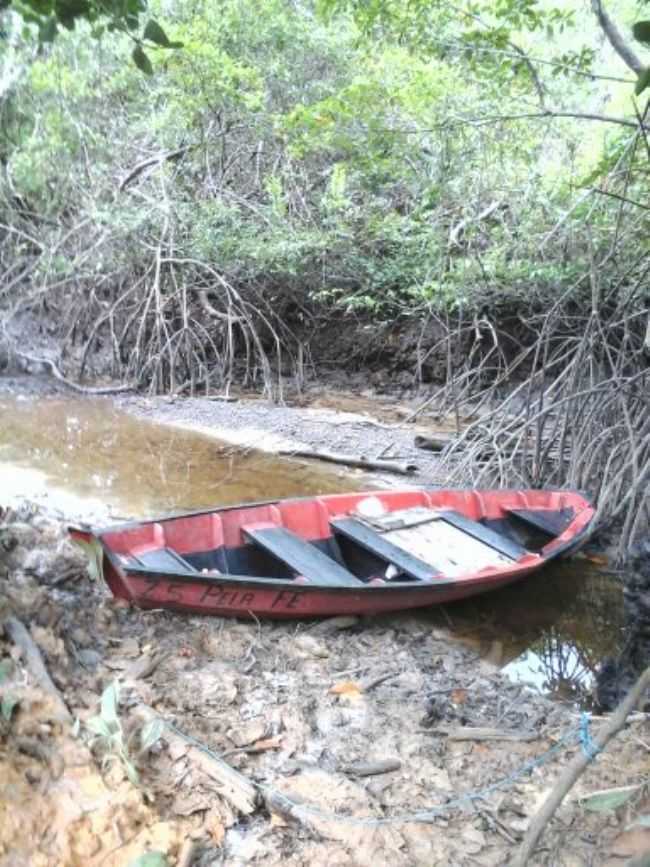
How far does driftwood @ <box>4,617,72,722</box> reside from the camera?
2.28 meters

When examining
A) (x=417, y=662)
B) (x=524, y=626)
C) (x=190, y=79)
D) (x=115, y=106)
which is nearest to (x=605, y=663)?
(x=524, y=626)

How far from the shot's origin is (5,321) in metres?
10.6

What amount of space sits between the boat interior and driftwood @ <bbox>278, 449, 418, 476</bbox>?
1611mm

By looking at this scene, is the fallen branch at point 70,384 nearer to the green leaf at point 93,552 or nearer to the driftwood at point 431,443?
the driftwood at point 431,443

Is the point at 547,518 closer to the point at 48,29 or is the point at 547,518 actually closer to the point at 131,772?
the point at 131,772

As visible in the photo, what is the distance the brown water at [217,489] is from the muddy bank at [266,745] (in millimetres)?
441

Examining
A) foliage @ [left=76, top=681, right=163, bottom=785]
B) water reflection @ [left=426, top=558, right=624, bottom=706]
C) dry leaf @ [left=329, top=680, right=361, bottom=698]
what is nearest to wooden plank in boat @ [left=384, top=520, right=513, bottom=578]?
water reflection @ [left=426, top=558, right=624, bottom=706]

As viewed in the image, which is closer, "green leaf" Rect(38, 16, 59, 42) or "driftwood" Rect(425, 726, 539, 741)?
"green leaf" Rect(38, 16, 59, 42)

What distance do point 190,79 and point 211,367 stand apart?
3.62 meters

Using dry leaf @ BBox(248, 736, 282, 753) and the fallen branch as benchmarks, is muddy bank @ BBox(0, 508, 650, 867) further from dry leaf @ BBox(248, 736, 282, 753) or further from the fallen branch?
the fallen branch

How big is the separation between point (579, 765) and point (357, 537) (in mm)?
2594

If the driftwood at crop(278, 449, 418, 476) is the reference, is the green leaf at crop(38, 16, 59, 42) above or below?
above

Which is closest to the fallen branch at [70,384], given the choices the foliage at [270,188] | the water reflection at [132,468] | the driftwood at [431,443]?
the foliage at [270,188]

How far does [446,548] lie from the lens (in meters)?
4.30
